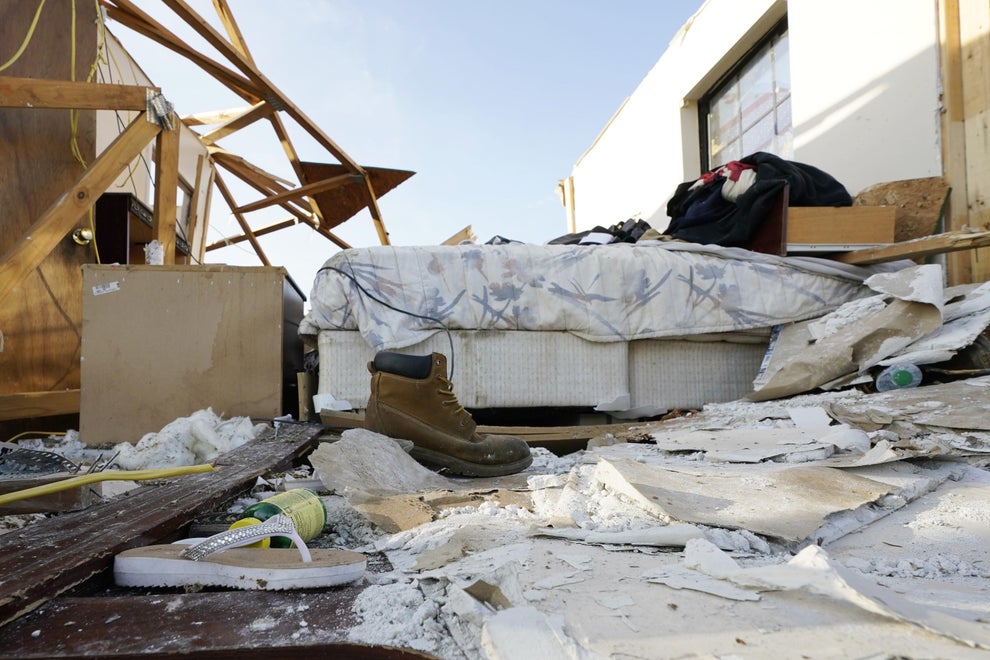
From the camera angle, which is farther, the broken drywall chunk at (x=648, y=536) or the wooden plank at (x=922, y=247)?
the wooden plank at (x=922, y=247)

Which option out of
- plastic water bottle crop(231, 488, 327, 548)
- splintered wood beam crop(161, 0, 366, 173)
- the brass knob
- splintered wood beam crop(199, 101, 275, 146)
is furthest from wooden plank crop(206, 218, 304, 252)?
plastic water bottle crop(231, 488, 327, 548)

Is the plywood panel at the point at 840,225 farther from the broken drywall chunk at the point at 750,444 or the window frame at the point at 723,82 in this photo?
the window frame at the point at 723,82

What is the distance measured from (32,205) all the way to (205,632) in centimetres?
301

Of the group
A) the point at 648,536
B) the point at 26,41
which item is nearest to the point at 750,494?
the point at 648,536

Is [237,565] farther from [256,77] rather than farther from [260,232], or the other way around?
[260,232]

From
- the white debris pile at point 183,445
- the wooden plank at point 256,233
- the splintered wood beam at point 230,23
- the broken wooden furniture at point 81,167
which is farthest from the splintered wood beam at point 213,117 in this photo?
the white debris pile at point 183,445

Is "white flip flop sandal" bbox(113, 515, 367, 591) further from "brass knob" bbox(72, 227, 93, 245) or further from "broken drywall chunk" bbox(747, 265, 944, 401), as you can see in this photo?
"brass knob" bbox(72, 227, 93, 245)

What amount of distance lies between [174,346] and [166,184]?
2.47ft

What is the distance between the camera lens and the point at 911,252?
2.31 m

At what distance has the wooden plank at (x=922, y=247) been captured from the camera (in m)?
2.17

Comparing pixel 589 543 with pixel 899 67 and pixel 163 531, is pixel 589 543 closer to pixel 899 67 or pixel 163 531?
pixel 163 531

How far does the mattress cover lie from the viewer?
7.01ft

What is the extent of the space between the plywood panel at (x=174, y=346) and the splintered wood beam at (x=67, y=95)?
674 mm

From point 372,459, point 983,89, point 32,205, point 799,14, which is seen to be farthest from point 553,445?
point 799,14
